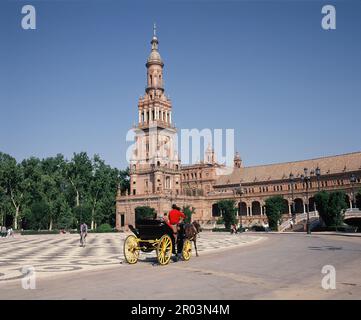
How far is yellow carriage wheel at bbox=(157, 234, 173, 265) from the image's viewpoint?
45.1 feet

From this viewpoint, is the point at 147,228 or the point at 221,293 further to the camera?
the point at 147,228

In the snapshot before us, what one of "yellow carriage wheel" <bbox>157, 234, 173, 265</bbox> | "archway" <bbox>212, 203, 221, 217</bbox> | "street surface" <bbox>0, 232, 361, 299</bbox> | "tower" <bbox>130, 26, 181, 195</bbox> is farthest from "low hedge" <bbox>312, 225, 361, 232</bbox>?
"archway" <bbox>212, 203, 221, 217</bbox>

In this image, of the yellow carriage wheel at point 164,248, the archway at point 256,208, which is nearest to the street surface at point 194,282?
the yellow carriage wheel at point 164,248

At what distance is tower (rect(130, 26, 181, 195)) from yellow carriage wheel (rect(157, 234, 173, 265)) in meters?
68.8

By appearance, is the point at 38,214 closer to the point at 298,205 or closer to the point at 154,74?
the point at 154,74

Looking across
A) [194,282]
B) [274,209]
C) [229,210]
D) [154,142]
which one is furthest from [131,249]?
[154,142]

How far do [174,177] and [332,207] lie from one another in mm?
46763

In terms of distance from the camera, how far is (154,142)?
8762cm

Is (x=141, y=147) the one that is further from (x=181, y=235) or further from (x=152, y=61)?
(x=181, y=235)

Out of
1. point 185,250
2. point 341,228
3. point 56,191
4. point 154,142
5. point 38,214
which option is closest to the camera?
point 185,250

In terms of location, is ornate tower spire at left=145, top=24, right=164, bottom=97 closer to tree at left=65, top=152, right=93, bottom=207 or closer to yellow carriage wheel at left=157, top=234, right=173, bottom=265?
tree at left=65, top=152, right=93, bottom=207
